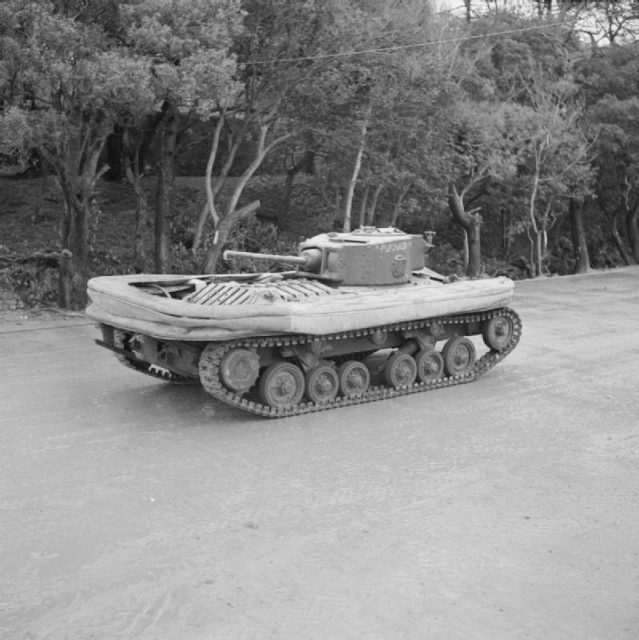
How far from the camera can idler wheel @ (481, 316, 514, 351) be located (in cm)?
1023

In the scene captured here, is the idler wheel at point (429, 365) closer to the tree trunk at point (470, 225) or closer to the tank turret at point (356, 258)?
the tank turret at point (356, 258)

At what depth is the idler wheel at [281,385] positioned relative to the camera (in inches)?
327

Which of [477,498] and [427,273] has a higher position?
[427,273]

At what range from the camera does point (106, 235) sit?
64.0 feet

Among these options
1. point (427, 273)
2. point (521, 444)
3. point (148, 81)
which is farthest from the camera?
point (148, 81)

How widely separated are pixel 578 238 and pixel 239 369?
2096 centimetres

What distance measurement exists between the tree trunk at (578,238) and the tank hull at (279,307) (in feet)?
57.7

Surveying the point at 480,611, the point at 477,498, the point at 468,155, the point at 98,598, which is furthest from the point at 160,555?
the point at 468,155

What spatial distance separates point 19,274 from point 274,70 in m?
5.94

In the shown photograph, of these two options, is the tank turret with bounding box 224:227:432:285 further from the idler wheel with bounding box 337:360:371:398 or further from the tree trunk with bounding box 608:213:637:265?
the tree trunk with bounding box 608:213:637:265

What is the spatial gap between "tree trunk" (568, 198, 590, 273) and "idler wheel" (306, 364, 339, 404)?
64.0 ft

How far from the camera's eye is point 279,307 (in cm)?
804

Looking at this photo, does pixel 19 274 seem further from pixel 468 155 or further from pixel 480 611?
pixel 480 611

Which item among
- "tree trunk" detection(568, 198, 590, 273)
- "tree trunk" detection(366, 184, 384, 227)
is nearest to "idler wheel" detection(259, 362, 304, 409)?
"tree trunk" detection(366, 184, 384, 227)
